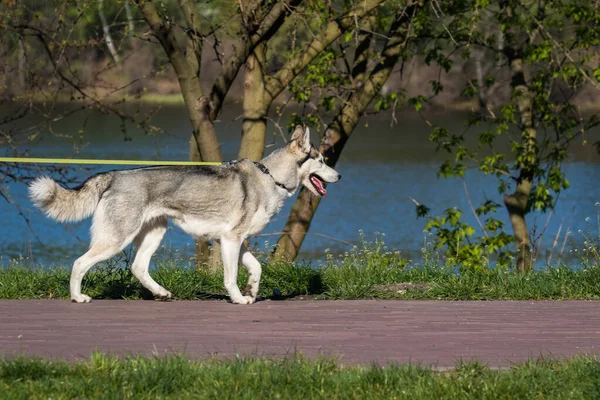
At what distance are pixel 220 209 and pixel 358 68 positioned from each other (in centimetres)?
658

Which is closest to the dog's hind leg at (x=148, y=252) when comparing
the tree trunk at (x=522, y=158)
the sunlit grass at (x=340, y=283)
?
the sunlit grass at (x=340, y=283)

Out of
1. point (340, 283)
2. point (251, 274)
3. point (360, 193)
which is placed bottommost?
point (251, 274)

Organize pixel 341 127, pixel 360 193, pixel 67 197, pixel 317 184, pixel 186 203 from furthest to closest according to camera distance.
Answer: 1. pixel 360 193
2. pixel 341 127
3. pixel 317 184
4. pixel 186 203
5. pixel 67 197

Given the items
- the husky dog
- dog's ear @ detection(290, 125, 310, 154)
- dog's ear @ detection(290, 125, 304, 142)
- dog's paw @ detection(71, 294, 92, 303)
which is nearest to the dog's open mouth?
the husky dog

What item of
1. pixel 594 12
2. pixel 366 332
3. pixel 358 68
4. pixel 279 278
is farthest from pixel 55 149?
pixel 366 332

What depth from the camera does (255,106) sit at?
13.3 m

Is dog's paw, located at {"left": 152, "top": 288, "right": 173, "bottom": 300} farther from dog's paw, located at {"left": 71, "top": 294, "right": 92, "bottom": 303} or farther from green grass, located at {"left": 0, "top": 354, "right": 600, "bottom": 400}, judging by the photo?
green grass, located at {"left": 0, "top": 354, "right": 600, "bottom": 400}

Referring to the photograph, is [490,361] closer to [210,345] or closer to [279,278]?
[210,345]

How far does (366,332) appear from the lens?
754 centimetres

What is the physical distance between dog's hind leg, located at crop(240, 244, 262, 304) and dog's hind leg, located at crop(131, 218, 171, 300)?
2.47 ft

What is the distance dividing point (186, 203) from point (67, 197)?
1106 mm

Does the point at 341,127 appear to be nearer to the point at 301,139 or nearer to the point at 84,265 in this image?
the point at 301,139

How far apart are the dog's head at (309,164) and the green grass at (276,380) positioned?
4071 mm

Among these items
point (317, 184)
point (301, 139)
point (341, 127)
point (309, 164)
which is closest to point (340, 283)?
point (317, 184)
